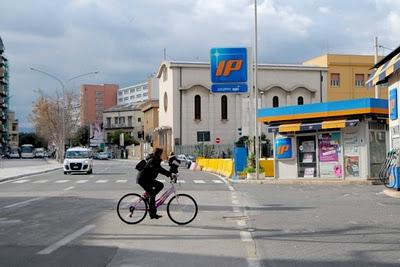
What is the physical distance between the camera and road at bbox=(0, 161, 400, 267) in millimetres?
9461

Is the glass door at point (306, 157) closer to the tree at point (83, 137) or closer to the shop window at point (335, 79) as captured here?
the shop window at point (335, 79)

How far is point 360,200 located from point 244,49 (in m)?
17.0

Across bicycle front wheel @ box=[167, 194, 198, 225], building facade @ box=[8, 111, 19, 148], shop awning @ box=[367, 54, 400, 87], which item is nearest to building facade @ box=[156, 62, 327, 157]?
shop awning @ box=[367, 54, 400, 87]

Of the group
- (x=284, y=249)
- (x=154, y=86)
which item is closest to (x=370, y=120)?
(x=284, y=249)

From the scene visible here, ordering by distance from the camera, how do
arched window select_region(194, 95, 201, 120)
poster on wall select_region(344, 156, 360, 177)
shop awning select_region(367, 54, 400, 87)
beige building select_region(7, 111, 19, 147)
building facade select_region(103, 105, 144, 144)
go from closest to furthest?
1. shop awning select_region(367, 54, 400, 87)
2. poster on wall select_region(344, 156, 360, 177)
3. arched window select_region(194, 95, 201, 120)
4. building facade select_region(103, 105, 144, 144)
5. beige building select_region(7, 111, 19, 147)

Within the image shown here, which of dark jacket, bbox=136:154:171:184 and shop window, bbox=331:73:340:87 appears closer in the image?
dark jacket, bbox=136:154:171:184

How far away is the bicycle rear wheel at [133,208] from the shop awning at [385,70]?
11.1 m

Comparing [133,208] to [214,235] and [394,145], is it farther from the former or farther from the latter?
[394,145]

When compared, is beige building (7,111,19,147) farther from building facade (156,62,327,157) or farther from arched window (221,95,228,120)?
arched window (221,95,228,120)

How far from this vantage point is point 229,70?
3622cm

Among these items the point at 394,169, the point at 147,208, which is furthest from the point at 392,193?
the point at 147,208

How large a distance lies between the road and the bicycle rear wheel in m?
0.22

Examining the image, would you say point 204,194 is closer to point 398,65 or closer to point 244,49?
point 398,65

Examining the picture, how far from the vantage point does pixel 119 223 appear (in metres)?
14.0
